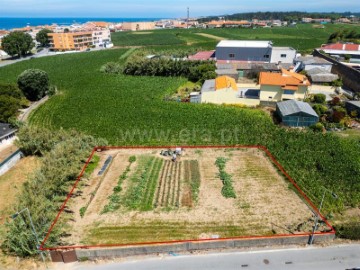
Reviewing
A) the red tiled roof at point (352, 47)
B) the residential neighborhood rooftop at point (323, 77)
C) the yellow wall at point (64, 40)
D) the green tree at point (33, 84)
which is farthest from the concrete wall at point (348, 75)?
the yellow wall at point (64, 40)

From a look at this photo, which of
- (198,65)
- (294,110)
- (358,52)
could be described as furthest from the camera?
(358,52)

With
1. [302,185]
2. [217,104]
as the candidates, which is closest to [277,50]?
[217,104]

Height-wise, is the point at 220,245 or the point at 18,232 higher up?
the point at 18,232

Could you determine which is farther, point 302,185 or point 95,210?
point 302,185

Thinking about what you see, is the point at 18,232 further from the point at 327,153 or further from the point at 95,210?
the point at 327,153

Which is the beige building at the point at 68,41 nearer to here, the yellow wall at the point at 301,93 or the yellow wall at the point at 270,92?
the yellow wall at the point at 270,92

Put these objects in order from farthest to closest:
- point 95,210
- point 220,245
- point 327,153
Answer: point 327,153, point 95,210, point 220,245

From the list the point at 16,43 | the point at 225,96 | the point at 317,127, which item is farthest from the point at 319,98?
the point at 16,43
